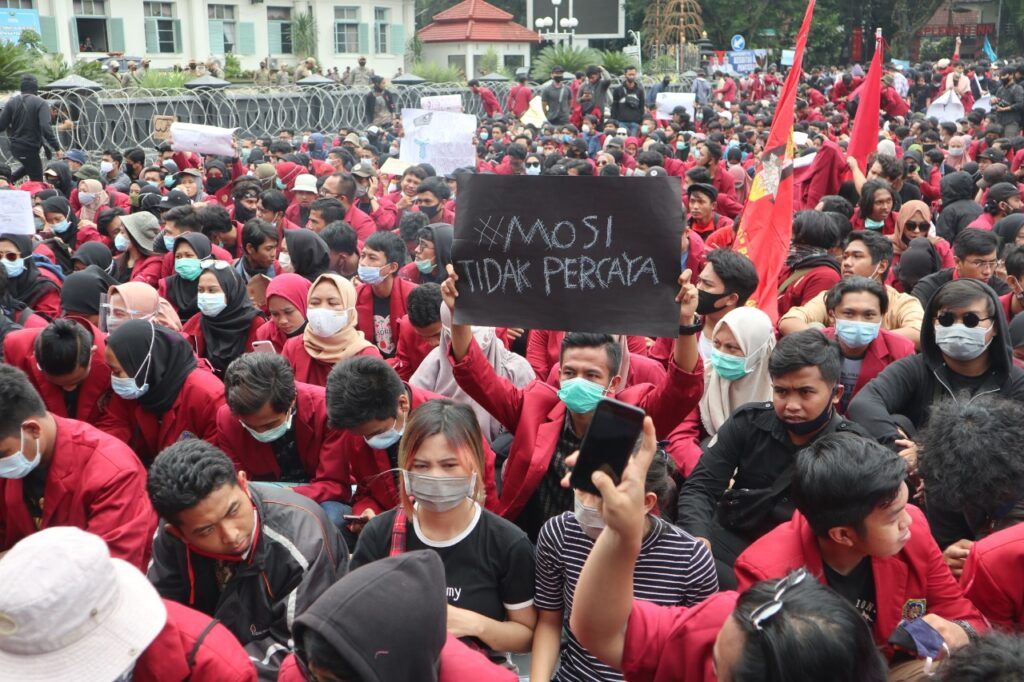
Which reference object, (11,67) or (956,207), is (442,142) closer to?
(956,207)

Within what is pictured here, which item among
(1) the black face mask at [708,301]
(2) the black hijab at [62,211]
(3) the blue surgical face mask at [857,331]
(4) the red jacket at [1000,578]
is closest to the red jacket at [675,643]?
Answer: (4) the red jacket at [1000,578]

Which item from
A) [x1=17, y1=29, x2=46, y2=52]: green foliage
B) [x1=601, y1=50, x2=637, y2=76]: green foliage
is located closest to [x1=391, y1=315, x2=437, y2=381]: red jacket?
[x1=17, y1=29, x2=46, y2=52]: green foliage

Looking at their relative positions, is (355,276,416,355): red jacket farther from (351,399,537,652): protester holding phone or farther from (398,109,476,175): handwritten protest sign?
(398,109,476,175): handwritten protest sign

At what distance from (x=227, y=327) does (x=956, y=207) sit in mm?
6358

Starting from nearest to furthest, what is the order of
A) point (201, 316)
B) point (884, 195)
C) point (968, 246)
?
1. point (968, 246)
2. point (201, 316)
3. point (884, 195)

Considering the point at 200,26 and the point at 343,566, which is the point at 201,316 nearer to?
the point at 343,566

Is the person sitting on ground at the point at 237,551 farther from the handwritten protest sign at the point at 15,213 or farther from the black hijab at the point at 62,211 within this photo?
the black hijab at the point at 62,211

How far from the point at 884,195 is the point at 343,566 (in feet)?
19.4

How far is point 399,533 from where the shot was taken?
3.26 metres

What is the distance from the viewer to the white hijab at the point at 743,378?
4.33 m

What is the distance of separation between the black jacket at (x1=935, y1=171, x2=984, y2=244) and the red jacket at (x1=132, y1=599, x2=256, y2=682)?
7.88m

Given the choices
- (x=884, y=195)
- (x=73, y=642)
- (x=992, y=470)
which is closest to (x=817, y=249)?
(x=884, y=195)

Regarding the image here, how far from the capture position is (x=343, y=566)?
3.52 meters

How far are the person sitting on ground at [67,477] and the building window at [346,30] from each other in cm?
4188
